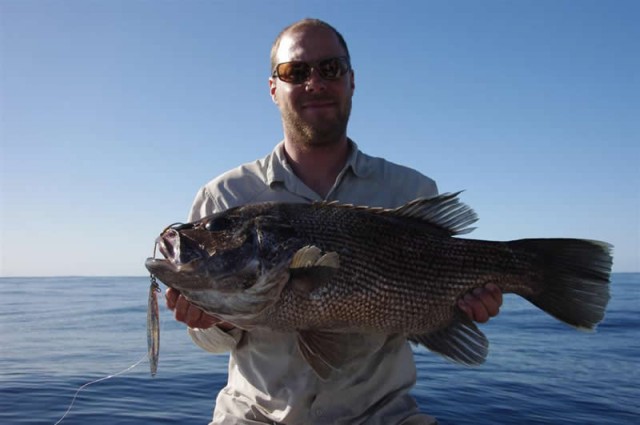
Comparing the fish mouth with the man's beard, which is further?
the man's beard

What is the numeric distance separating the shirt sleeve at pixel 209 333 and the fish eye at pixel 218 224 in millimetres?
814

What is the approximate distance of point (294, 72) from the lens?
14.6 ft

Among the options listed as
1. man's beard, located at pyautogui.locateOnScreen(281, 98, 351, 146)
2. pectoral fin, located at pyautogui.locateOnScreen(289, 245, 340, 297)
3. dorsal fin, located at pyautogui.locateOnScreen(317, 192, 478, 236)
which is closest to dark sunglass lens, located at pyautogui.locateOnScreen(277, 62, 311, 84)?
man's beard, located at pyautogui.locateOnScreen(281, 98, 351, 146)

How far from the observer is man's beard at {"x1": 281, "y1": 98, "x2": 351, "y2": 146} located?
14.5ft

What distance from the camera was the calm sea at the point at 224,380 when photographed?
320 inches

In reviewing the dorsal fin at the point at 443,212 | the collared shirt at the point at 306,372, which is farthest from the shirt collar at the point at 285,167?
the dorsal fin at the point at 443,212

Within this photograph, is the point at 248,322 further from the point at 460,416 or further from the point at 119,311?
the point at 119,311

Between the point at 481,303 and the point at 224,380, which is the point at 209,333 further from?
the point at 224,380

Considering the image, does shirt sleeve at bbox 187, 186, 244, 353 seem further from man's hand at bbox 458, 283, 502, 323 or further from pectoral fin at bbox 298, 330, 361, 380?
man's hand at bbox 458, 283, 502, 323

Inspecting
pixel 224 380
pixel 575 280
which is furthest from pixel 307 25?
pixel 224 380

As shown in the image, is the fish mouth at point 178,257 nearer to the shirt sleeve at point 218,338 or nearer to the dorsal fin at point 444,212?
the shirt sleeve at point 218,338

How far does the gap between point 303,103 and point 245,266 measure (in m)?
1.62

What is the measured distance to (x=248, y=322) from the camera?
3.46 m

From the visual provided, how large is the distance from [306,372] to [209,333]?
0.78 meters
